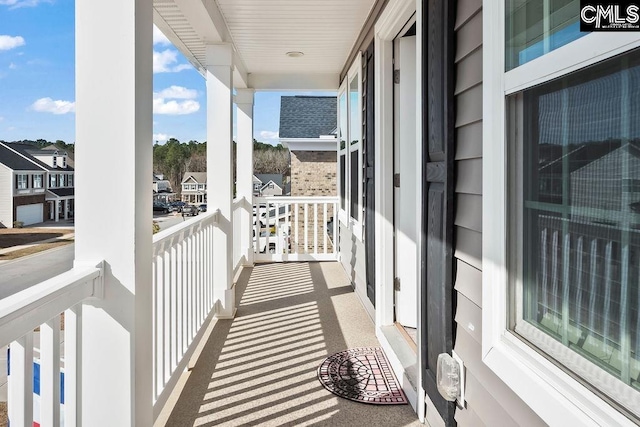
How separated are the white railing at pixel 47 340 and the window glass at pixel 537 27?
1424 mm

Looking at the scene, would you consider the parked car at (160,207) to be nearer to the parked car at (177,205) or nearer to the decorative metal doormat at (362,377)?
the parked car at (177,205)

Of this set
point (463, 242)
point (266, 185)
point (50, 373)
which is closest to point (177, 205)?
point (50, 373)

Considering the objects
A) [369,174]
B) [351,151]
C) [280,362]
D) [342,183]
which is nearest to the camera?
[280,362]

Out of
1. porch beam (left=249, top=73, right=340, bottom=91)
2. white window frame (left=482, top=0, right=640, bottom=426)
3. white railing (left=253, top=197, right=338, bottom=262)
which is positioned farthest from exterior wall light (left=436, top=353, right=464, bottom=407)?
porch beam (left=249, top=73, right=340, bottom=91)

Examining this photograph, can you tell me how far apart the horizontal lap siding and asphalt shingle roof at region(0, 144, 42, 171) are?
1.32 metres

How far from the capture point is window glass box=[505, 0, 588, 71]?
1006 millimetres

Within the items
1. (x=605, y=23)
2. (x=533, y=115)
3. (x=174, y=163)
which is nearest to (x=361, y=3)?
(x=174, y=163)

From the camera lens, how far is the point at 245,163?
19.8ft

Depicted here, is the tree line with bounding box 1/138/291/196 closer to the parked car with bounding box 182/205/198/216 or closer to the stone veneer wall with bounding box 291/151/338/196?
the parked car with bounding box 182/205/198/216

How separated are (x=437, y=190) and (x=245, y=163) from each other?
14.6 feet

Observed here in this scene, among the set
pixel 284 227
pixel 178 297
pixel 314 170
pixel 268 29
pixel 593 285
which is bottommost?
pixel 178 297

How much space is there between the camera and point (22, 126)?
0.87 meters

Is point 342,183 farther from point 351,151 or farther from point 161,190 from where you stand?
point 161,190

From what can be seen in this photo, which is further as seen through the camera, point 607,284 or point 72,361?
point 72,361
